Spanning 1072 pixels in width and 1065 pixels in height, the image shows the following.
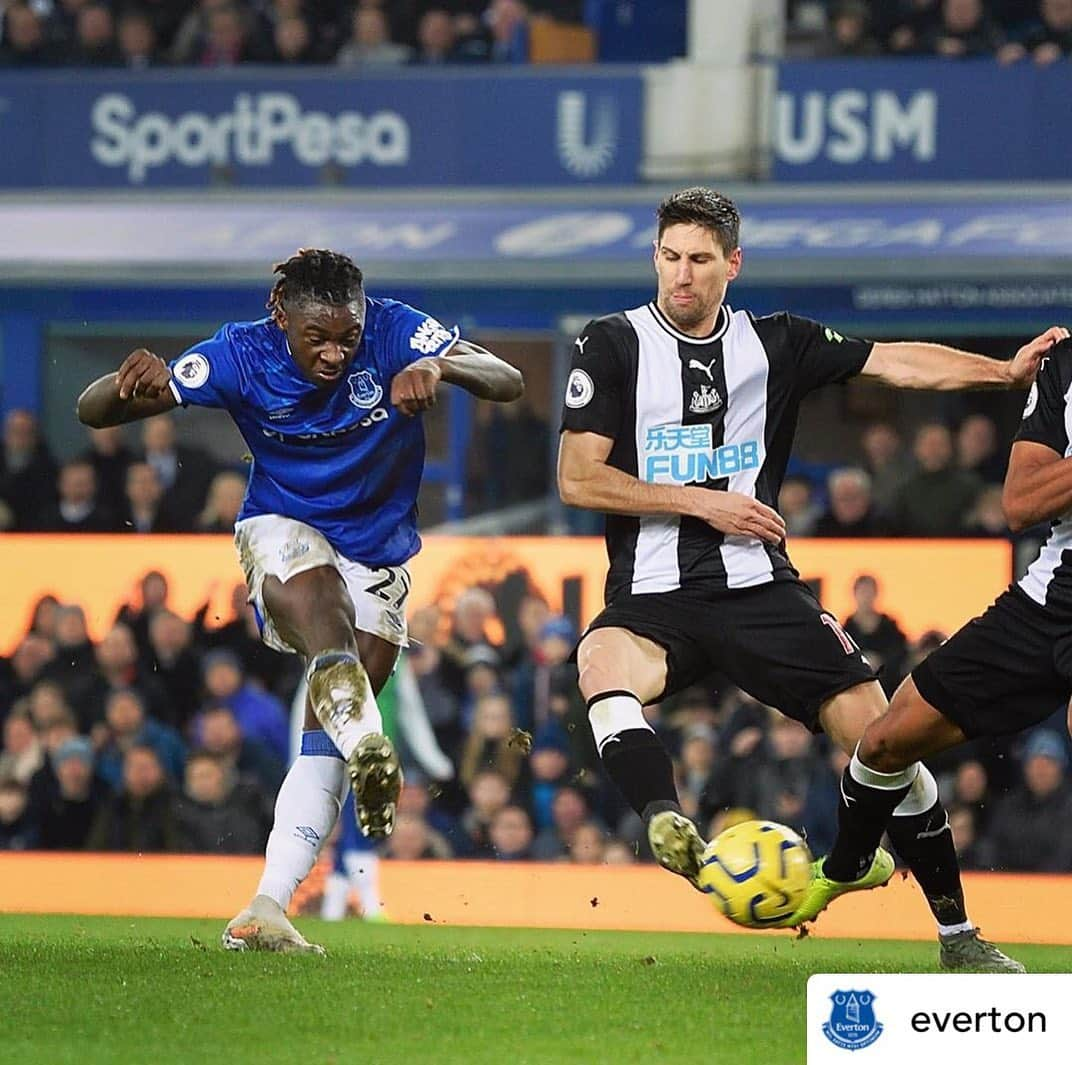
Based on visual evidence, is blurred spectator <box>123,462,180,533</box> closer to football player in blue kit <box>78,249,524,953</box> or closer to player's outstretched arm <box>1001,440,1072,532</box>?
football player in blue kit <box>78,249,524,953</box>

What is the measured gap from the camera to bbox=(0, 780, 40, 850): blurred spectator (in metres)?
11.9

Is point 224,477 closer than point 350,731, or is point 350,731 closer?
point 350,731

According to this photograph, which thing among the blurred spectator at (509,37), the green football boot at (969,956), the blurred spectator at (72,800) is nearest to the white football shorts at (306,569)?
the green football boot at (969,956)

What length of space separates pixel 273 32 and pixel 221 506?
19.1 ft

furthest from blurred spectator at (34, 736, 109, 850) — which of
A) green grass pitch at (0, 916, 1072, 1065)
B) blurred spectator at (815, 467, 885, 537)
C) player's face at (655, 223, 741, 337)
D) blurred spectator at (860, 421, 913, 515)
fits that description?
player's face at (655, 223, 741, 337)

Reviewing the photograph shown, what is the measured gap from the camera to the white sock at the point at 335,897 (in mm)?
11133

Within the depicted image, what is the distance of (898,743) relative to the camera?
6.78 meters

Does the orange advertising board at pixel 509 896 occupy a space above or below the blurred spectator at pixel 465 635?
below

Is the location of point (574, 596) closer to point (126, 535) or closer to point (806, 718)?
point (126, 535)

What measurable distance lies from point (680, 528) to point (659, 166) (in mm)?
9789

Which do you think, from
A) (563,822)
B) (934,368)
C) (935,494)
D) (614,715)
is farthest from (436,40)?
(614,715)

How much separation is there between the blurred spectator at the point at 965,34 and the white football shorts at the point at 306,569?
9634 millimetres

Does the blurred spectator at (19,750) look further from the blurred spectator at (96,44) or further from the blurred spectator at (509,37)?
the blurred spectator at (509,37)

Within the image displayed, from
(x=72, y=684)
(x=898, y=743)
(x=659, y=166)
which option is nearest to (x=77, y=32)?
(x=659, y=166)
